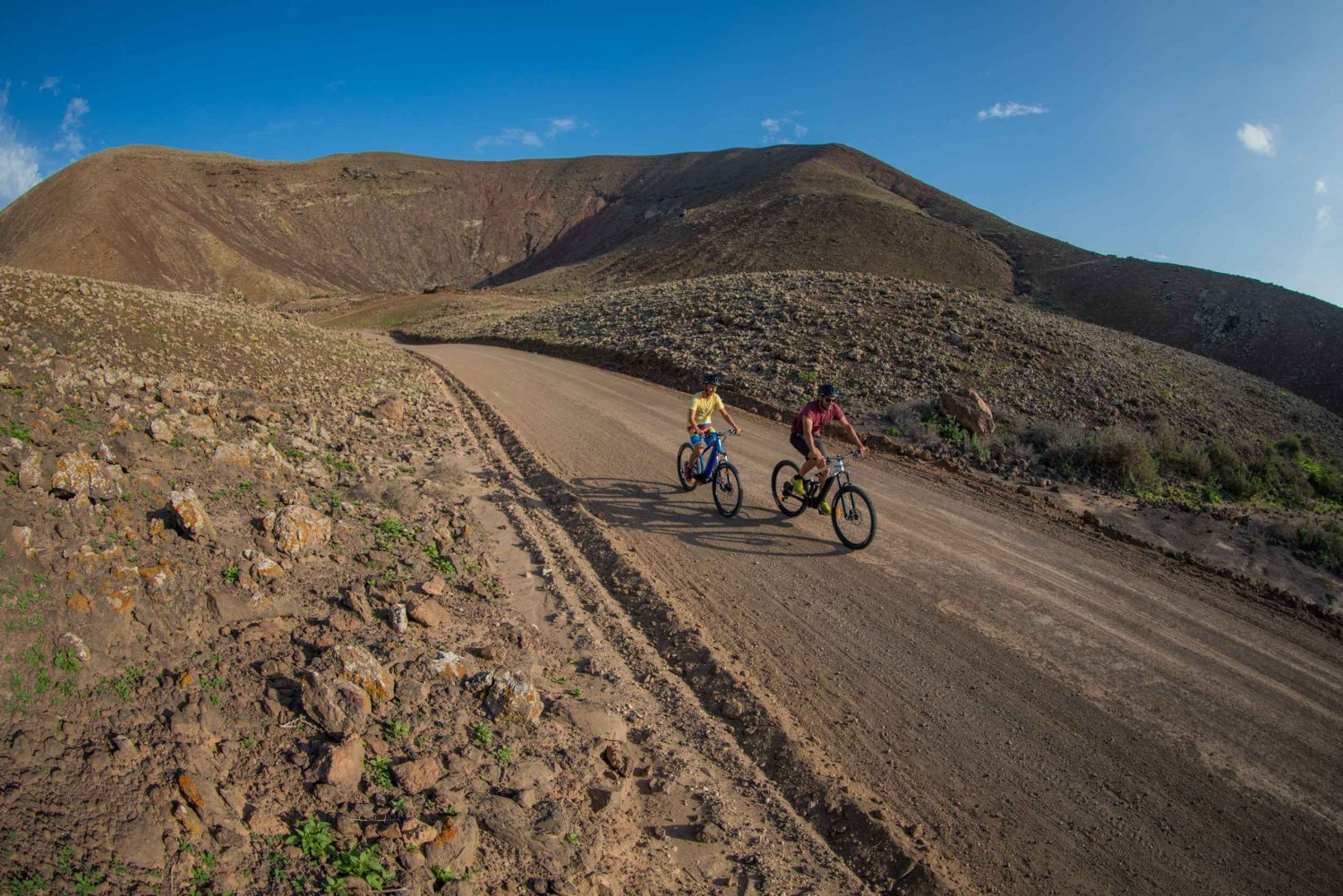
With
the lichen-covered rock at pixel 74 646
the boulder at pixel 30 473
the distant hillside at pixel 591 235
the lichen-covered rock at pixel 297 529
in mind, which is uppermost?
the distant hillside at pixel 591 235

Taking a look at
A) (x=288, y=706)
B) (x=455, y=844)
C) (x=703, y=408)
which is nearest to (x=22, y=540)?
(x=288, y=706)

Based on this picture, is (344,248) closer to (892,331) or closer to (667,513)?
(892,331)

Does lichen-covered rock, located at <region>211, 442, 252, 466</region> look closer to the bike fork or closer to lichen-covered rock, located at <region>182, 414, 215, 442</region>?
lichen-covered rock, located at <region>182, 414, 215, 442</region>

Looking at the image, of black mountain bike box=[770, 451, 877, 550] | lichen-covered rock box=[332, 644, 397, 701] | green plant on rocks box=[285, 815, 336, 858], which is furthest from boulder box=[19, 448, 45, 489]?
black mountain bike box=[770, 451, 877, 550]

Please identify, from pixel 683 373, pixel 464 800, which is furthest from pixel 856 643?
pixel 683 373

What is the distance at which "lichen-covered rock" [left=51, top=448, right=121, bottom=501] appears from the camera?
484cm

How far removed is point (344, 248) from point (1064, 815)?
9853 cm

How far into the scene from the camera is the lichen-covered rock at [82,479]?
15.9 ft

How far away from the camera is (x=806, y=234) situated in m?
62.5

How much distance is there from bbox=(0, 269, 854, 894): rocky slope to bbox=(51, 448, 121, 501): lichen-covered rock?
0.02 meters

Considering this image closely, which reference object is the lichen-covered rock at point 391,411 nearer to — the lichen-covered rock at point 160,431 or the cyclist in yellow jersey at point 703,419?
the lichen-covered rock at point 160,431

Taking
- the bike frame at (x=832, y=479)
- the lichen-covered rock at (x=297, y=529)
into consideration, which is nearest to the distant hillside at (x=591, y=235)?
the bike frame at (x=832, y=479)

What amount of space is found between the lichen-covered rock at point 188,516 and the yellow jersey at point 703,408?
18.4 ft

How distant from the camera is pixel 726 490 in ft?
28.5
